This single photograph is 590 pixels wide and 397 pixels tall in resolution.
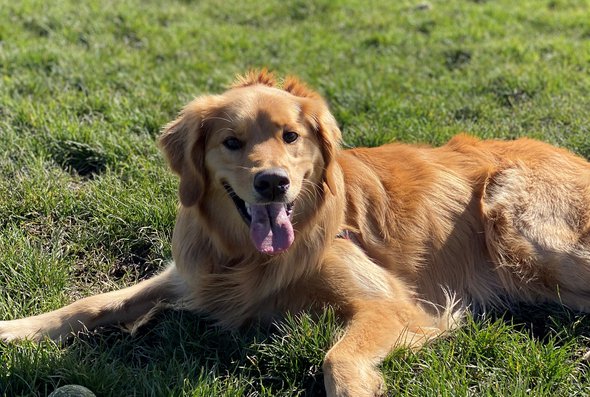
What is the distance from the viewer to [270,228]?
3188 mm

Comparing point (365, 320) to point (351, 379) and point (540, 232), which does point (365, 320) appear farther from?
point (540, 232)

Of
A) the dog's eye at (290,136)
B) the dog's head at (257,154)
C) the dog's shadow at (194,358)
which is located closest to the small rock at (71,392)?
the dog's shadow at (194,358)

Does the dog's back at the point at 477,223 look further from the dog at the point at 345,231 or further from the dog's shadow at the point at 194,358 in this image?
the dog's shadow at the point at 194,358

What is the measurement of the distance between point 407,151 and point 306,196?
1.02 meters

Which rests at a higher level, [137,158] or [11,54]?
[11,54]

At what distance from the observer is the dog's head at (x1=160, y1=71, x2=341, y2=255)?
3092 mm

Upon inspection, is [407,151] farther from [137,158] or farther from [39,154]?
[39,154]

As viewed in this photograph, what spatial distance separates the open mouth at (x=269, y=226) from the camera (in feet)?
10.4

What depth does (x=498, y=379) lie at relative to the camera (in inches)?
116

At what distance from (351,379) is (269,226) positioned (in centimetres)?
86

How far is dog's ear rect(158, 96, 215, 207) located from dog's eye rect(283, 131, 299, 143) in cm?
44

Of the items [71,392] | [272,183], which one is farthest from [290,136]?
[71,392]

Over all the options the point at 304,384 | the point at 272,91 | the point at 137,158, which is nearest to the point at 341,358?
the point at 304,384

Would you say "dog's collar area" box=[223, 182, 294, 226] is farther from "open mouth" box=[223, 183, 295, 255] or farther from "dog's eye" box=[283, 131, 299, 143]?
"dog's eye" box=[283, 131, 299, 143]
